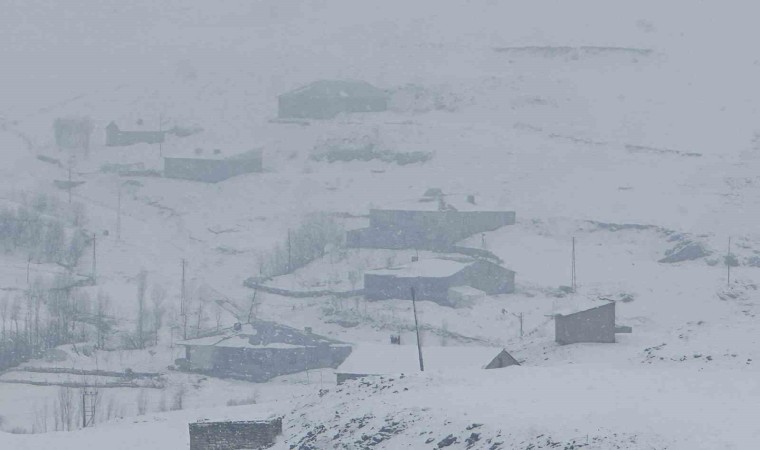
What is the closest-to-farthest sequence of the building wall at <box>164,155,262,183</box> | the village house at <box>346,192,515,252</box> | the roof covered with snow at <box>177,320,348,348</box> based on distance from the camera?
1. the roof covered with snow at <box>177,320,348,348</box>
2. the village house at <box>346,192,515,252</box>
3. the building wall at <box>164,155,262,183</box>

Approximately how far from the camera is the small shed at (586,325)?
105 ft

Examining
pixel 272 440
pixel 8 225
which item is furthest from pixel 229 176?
pixel 272 440

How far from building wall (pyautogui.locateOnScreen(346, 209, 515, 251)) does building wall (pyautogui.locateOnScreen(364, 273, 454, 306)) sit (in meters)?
7.21

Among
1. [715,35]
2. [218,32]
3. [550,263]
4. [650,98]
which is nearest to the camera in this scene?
[550,263]

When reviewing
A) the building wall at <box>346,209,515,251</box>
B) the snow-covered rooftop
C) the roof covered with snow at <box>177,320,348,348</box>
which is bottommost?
the roof covered with snow at <box>177,320,348,348</box>

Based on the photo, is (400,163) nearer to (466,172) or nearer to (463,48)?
(466,172)

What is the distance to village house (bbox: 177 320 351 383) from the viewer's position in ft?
150

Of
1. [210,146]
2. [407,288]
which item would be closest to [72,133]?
[210,146]

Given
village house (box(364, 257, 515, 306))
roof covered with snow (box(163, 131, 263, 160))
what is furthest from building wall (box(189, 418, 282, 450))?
roof covered with snow (box(163, 131, 263, 160))

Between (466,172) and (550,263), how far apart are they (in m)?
13.9

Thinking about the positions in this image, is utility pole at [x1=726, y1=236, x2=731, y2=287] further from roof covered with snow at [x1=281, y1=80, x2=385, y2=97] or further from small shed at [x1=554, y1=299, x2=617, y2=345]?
roof covered with snow at [x1=281, y1=80, x2=385, y2=97]

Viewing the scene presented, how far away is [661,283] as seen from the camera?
2146 inches

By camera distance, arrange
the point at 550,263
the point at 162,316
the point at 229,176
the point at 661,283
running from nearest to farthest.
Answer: the point at 162,316
the point at 661,283
the point at 550,263
the point at 229,176

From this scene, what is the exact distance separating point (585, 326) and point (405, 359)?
546 cm
